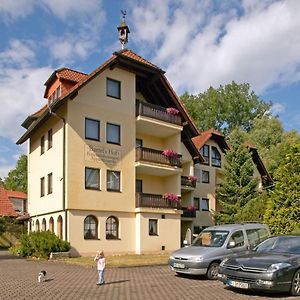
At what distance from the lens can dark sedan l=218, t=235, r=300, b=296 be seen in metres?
10.6

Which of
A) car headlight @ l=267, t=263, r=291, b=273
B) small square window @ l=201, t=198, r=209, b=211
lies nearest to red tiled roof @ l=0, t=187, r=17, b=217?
small square window @ l=201, t=198, r=209, b=211

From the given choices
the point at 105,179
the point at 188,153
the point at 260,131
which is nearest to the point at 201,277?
the point at 105,179

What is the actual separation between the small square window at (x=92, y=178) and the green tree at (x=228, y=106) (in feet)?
126

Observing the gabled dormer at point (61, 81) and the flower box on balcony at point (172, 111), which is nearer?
the gabled dormer at point (61, 81)

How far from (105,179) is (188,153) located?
34.6ft

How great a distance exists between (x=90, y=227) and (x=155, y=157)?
6.78m

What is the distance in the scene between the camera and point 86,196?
26.2 metres

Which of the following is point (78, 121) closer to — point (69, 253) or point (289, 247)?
point (69, 253)

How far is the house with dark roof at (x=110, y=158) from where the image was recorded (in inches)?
1027

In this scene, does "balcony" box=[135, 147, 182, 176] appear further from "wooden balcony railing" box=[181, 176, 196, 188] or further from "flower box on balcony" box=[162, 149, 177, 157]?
"wooden balcony railing" box=[181, 176, 196, 188]

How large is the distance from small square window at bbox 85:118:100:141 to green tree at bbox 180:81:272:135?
37574 mm

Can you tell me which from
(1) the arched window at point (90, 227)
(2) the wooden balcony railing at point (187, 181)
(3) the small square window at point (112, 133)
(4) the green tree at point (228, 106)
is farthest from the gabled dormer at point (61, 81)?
(4) the green tree at point (228, 106)

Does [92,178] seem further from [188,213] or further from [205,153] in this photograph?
[205,153]

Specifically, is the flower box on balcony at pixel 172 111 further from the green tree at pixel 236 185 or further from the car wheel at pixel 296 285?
the car wheel at pixel 296 285
